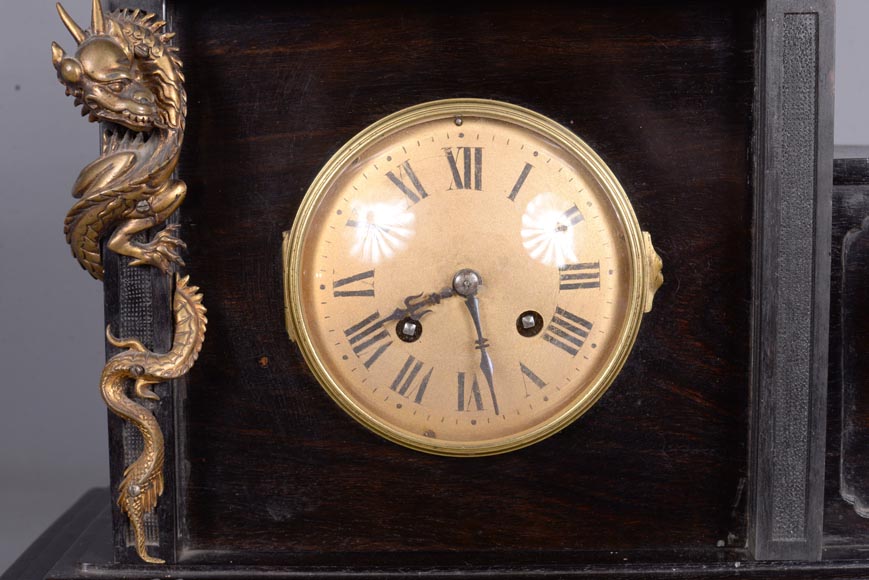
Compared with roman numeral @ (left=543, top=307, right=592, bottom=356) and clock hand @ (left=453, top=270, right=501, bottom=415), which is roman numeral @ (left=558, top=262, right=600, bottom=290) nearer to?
roman numeral @ (left=543, top=307, right=592, bottom=356)

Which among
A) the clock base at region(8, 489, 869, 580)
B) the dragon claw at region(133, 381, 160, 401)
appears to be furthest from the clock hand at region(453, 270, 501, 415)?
the dragon claw at region(133, 381, 160, 401)

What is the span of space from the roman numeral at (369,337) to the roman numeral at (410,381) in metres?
0.05

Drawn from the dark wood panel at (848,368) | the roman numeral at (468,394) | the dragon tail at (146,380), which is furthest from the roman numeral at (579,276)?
the dragon tail at (146,380)

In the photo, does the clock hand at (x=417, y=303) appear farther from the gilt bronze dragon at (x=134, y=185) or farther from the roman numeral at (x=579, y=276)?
the gilt bronze dragon at (x=134, y=185)

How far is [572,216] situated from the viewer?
6.00 feet

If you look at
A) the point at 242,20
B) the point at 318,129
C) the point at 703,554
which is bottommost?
the point at 703,554

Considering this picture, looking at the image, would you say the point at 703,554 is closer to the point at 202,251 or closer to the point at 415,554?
the point at 415,554

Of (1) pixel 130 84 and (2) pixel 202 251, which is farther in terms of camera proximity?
(2) pixel 202 251

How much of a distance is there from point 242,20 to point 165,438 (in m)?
0.74

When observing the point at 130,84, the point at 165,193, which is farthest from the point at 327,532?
the point at 130,84

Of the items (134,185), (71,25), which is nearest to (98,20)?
(71,25)

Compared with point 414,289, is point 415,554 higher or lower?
lower

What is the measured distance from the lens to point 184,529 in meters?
1.87

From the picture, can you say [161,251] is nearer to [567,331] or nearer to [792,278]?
[567,331]
